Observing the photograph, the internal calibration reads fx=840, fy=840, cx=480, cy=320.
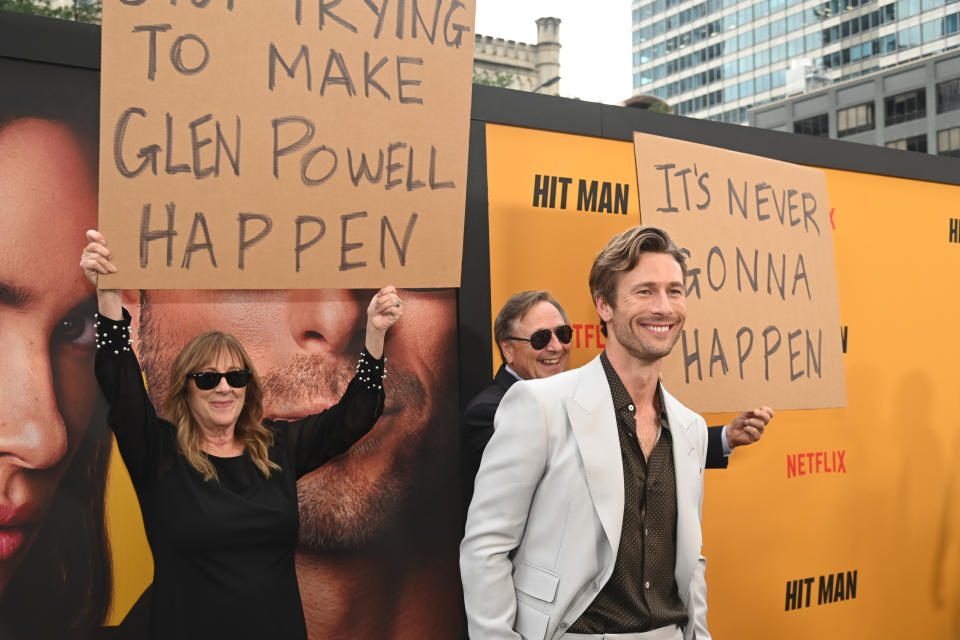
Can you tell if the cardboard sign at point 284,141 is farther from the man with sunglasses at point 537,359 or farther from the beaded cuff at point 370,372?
the man with sunglasses at point 537,359

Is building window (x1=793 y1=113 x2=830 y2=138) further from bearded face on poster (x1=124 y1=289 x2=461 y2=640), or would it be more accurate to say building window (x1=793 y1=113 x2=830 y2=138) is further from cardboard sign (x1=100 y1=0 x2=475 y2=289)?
cardboard sign (x1=100 y1=0 x2=475 y2=289)

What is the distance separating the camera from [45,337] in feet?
9.78

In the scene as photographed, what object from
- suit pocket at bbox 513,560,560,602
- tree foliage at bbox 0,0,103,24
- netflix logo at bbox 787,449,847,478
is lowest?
netflix logo at bbox 787,449,847,478

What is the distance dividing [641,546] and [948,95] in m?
56.9

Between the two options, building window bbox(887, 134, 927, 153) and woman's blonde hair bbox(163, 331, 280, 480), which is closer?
woman's blonde hair bbox(163, 331, 280, 480)

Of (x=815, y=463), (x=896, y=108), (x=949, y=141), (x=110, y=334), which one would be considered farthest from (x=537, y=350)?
(x=896, y=108)

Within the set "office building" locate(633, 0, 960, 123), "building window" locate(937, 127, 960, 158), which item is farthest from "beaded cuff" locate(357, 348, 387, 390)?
"office building" locate(633, 0, 960, 123)

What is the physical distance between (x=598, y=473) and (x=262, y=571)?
3.31 feet

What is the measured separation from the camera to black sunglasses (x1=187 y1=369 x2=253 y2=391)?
2.46m

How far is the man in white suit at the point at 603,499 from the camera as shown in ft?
6.53

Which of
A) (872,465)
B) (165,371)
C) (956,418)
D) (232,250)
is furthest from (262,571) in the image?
(956,418)

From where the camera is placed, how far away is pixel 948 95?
49938mm

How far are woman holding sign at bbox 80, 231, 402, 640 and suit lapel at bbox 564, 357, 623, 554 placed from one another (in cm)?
93

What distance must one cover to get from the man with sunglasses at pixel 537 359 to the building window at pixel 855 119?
187 feet
